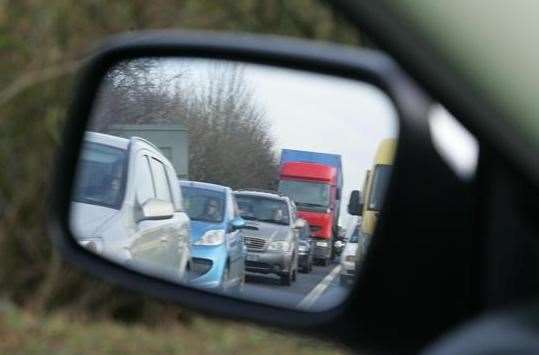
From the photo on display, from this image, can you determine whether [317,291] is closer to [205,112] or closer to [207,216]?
[207,216]

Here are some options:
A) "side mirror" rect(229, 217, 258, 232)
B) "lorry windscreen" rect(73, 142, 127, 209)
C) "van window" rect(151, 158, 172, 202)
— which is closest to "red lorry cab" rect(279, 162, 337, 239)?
"side mirror" rect(229, 217, 258, 232)

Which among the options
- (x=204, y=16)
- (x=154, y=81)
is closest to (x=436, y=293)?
(x=154, y=81)

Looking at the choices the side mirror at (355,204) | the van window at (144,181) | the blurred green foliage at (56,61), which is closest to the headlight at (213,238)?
the van window at (144,181)

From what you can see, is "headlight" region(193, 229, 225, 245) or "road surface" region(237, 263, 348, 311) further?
"headlight" region(193, 229, 225, 245)

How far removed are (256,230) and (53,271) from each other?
5715mm

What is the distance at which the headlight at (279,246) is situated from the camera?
190 cm

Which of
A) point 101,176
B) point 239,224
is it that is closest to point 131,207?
point 101,176

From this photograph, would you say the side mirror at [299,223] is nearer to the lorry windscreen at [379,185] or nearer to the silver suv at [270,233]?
the silver suv at [270,233]

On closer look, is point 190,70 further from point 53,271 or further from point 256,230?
point 53,271

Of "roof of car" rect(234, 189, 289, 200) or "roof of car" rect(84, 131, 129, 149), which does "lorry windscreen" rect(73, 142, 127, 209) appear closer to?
"roof of car" rect(84, 131, 129, 149)

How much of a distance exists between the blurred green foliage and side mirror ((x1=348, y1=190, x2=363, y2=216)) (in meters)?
5.69

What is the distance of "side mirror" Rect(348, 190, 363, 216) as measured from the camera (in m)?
1.62

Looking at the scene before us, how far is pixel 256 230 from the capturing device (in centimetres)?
190

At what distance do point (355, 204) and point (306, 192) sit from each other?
0.55ft
